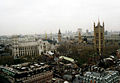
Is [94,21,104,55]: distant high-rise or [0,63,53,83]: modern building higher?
[94,21,104,55]: distant high-rise

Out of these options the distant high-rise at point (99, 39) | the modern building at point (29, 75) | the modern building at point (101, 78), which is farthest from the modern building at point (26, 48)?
the modern building at point (101, 78)

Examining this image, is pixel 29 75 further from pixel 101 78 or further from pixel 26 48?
pixel 26 48

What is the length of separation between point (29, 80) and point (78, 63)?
8.18m

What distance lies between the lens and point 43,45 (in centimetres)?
3047

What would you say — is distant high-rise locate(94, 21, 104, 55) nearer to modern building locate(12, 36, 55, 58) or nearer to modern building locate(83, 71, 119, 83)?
modern building locate(12, 36, 55, 58)

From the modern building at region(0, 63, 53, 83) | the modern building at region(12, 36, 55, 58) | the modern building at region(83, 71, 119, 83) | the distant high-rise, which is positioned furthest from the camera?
the modern building at region(12, 36, 55, 58)

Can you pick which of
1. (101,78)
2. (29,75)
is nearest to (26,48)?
(29,75)

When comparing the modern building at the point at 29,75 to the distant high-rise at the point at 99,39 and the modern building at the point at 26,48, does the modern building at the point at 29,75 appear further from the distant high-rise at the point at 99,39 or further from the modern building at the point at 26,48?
the distant high-rise at the point at 99,39

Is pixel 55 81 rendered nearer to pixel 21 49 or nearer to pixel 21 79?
pixel 21 79

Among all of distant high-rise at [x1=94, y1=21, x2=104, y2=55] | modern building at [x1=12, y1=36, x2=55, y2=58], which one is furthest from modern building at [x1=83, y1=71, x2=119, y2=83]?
modern building at [x1=12, y1=36, x2=55, y2=58]

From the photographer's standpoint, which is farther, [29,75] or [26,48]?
[26,48]

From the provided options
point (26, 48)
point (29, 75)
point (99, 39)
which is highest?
point (99, 39)

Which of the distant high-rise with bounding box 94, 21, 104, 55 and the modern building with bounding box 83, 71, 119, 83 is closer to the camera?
the modern building with bounding box 83, 71, 119, 83

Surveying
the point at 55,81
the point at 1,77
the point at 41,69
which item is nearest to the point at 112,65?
the point at 55,81
